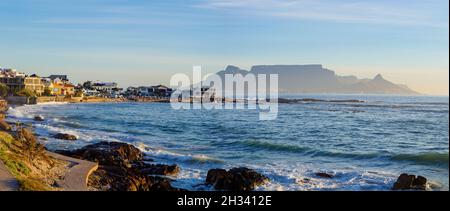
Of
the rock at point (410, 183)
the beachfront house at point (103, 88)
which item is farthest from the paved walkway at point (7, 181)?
the beachfront house at point (103, 88)

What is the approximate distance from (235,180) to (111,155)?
6894mm

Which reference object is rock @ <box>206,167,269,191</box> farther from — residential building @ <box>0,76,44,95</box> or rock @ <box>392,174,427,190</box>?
residential building @ <box>0,76,44,95</box>

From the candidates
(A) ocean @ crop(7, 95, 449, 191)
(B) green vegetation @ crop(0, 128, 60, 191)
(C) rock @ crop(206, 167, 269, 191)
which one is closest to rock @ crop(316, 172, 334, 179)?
(A) ocean @ crop(7, 95, 449, 191)

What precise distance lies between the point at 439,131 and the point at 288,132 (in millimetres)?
13396

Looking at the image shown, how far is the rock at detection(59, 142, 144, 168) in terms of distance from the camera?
65.1 feet

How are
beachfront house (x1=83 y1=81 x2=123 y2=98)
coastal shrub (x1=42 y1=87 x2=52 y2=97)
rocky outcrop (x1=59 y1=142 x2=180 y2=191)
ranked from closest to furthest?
rocky outcrop (x1=59 y1=142 x2=180 y2=191)
coastal shrub (x1=42 y1=87 x2=52 y2=97)
beachfront house (x1=83 y1=81 x2=123 y2=98)

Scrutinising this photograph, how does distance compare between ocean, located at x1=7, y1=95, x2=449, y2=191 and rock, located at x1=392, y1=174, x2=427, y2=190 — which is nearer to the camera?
rock, located at x1=392, y1=174, x2=427, y2=190

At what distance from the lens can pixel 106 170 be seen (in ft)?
55.5

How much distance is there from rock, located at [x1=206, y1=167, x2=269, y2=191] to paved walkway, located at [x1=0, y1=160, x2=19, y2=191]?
6582mm

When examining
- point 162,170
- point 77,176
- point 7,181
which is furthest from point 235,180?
point 7,181

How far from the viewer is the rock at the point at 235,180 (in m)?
16.3

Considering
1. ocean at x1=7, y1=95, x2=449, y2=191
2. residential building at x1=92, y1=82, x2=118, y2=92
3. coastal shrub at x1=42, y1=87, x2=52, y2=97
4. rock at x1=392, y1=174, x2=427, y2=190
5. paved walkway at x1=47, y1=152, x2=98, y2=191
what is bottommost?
ocean at x1=7, y1=95, x2=449, y2=191

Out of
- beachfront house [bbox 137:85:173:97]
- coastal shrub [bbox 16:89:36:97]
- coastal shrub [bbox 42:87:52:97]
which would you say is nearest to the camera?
coastal shrub [bbox 16:89:36:97]
